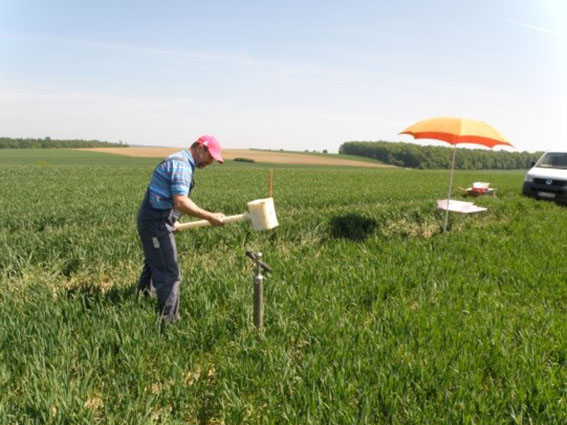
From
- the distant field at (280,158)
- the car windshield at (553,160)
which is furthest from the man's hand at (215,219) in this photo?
the distant field at (280,158)

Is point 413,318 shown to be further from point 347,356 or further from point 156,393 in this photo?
point 156,393

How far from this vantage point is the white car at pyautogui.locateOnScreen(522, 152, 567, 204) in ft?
44.8

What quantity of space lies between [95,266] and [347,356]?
467 cm

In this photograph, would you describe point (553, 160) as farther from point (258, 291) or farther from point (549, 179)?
point (258, 291)

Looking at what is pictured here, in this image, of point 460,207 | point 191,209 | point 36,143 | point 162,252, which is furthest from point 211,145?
point 36,143

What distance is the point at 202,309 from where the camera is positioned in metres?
4.11

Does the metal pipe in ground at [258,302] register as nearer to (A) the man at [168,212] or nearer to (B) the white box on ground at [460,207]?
(A) the man at [168,212]

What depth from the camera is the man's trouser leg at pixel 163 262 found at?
3938 millimetres

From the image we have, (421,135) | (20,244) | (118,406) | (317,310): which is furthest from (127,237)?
(421,135)

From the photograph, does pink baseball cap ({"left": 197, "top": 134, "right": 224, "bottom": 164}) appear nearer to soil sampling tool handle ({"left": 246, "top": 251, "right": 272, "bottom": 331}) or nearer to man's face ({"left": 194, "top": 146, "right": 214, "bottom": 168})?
man's face ({"left": 194, "top": 146, "right": 214, "bottom": 168})

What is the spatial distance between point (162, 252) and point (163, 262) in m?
0.11

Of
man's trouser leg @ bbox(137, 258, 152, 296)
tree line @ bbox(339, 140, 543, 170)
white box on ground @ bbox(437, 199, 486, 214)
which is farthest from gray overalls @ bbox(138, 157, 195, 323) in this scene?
tree line @ bbox(339, 140, 543, 170)

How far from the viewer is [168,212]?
3.91m

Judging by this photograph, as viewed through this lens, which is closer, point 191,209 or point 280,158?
point 191,209
